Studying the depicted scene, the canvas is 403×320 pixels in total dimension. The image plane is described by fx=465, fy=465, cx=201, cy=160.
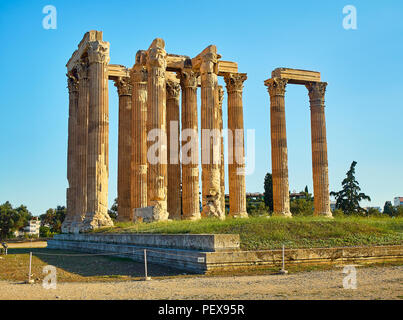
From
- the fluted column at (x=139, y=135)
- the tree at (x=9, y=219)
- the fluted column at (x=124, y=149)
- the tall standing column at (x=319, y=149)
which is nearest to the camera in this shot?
the fluted column at (x=139, y=135)

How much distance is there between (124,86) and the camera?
1654 inches

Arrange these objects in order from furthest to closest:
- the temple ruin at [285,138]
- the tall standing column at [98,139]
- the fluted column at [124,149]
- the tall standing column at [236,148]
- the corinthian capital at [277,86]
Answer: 1. the corinthian capital at [277,86]
2. the temple ruin at [285,138]
3. the fluted column at [124,149]
4. the tall standing column at [236,148]
5. the tall standing column at [98,139]

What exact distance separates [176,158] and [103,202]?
30.1 feet

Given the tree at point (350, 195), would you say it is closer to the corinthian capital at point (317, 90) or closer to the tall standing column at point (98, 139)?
the corinthian capital at point (317, 90)

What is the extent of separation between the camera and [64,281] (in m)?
16.3

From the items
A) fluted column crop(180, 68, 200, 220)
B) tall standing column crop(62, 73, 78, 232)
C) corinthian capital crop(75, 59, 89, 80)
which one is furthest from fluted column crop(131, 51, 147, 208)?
tall standing column crop(62, 73, 78, 232)

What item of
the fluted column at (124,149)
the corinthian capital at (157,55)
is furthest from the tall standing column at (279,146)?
the fluted column at (124,149)

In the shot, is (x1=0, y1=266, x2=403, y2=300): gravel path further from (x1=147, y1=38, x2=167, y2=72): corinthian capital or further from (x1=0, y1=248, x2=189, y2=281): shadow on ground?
(x1=147, y1=38, x2=167, y2=72): corinthian capital

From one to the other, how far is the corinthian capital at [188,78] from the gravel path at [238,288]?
82.0 feet

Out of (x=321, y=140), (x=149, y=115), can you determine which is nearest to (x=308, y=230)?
(x=149, y=115)

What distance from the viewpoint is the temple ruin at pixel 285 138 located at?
134ft

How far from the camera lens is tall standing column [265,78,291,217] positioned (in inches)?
1599

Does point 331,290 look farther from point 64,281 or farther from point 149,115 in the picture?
point 149,115

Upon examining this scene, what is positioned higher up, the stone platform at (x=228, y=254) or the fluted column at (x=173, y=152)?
the fluted column at (x=173, y=152)
